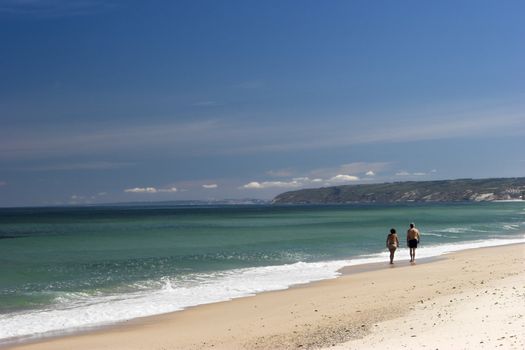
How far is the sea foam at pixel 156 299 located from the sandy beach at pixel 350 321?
107 centimetres

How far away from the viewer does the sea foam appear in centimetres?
1550

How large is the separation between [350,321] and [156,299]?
786cm

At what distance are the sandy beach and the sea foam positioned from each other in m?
1.07

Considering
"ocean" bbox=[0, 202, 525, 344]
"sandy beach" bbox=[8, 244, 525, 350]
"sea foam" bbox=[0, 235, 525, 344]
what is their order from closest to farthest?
"sandy beach" bbox=[8, 244, 525, 350]
"sea foam" bbox=[0, 235, 525, 344]
"ocean" bbox=[0, 202, 525, 344]

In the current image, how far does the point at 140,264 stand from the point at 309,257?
8841mm

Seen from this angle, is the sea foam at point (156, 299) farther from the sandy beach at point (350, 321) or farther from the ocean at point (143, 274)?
the sandy beach at point (350, 321)

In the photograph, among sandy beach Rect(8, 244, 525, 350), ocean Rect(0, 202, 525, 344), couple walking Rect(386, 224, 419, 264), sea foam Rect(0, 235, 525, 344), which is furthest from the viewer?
couple walking Rect(386, 224, 419, 264)

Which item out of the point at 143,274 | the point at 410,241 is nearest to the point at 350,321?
the point at 143,274

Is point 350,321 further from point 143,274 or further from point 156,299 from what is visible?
point 143,274

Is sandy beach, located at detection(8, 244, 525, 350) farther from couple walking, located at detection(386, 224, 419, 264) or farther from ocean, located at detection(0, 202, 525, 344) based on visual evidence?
couple walking, located at detection(386, 224, 419, 264)

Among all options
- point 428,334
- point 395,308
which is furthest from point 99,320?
point 428,334

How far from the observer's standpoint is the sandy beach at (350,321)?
10.8 m

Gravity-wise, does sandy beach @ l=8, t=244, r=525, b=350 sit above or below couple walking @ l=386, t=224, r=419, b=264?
below

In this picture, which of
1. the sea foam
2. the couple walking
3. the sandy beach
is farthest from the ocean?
the sandy beach
